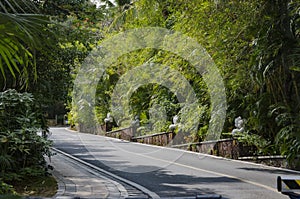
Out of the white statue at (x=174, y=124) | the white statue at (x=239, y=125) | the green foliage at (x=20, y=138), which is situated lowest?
the green foliage at (x=20, y=138)

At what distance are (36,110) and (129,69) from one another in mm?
13358

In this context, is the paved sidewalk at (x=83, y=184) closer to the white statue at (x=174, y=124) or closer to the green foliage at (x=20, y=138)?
the green foliage at (x=20, y=138)

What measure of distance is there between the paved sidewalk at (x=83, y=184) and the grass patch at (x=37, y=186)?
151mm

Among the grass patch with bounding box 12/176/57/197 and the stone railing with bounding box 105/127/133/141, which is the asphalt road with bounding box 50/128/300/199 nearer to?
the grass patch with bounding box 12/176/57/197

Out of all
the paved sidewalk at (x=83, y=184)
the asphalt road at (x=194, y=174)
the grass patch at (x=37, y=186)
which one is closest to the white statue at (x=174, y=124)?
the asphalt road at (x=194, y=174)

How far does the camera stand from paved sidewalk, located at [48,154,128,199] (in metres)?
7.89

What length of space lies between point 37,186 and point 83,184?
968 millimetres

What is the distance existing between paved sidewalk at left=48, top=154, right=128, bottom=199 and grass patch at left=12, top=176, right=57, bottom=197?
15 cm

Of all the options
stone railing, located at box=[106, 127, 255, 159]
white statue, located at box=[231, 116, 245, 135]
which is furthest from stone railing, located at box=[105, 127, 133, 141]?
white statue, located at box=[231, 116, 245, 135]

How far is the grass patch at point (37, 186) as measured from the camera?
8.01 m

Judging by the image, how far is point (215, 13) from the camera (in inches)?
489

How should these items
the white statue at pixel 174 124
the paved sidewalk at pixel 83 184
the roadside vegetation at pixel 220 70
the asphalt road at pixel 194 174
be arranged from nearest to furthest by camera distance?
the paved sidewalk at pixel 83 184
the asphalt road at pixel 194 174
the roadside vegetation at pixel 220 70
the white statue at pixel 174 124

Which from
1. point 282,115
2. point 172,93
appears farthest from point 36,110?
point 172,93

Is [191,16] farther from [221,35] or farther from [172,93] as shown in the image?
[172,93]
